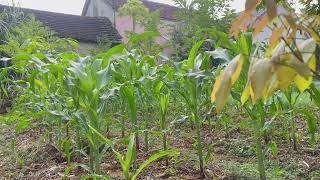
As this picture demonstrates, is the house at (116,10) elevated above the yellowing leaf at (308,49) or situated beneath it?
elevated above

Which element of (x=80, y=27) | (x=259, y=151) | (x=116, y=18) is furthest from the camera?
(x=116, y=18)

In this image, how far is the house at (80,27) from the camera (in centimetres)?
1598

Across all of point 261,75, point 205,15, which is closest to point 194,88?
point 261,75

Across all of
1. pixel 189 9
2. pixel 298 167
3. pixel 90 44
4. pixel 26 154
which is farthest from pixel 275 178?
pixel 90 44

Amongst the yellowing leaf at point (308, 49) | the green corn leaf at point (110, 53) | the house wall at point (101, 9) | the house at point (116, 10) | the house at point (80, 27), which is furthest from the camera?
the house wall at point (101, 9)

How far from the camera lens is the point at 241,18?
0.68m

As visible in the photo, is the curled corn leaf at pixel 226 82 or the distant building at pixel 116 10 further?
the distant building at pixel 116 10

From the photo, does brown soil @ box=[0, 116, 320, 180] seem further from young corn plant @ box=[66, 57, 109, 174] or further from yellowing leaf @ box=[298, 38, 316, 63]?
yellowing leaf @ box=[298, 38, 316, 63]

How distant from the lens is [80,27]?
17.3 m

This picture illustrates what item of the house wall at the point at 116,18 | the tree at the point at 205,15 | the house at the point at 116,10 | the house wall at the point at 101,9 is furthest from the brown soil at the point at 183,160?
the house wall at the point at 101,9

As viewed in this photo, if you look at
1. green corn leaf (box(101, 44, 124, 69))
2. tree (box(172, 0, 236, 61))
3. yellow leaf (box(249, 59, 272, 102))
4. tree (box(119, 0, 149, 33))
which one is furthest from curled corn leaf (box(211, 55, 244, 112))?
tree (box(119, 0, 149, 33))

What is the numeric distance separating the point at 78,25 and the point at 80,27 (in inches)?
10.3

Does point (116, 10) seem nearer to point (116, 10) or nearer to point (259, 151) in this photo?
point (116, 10)

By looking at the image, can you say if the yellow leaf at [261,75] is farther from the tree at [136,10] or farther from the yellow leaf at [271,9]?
the tree at [136,10]
